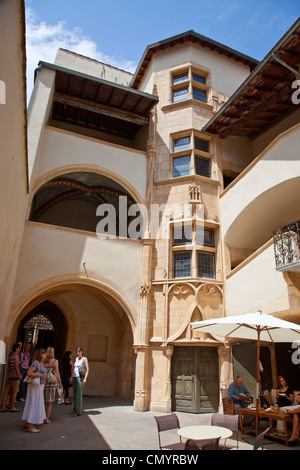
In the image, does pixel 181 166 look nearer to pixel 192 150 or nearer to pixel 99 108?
pixel 192 150

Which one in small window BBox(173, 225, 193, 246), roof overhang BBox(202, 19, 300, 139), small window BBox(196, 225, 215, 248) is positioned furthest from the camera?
small window BBox(173, 225, 193, 246)

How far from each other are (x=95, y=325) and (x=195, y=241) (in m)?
5.24

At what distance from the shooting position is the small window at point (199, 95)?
45.7 feet

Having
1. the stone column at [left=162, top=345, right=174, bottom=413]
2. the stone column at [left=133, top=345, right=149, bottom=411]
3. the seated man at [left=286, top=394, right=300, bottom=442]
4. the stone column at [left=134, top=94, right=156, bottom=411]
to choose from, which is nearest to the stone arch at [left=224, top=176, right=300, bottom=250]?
the stone column at [left=134, top=94, right=156, bottom=411]

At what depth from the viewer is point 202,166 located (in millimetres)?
12891

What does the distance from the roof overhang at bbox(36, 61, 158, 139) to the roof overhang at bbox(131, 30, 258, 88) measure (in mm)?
3113

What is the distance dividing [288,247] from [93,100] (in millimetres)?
9518

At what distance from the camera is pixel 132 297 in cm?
1084

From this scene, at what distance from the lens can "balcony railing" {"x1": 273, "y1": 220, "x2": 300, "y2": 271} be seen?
24.3 ft

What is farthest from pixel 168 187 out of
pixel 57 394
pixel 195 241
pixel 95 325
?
pixel 57 394

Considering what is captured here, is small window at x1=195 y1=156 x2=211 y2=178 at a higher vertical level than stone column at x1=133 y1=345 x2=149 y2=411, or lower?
higher

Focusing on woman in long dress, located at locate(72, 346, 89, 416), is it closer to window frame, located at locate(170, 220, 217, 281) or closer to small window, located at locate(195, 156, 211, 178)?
window frame, located at locate(170, 220, 217, 281)

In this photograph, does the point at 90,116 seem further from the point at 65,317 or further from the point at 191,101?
the point at 65,317

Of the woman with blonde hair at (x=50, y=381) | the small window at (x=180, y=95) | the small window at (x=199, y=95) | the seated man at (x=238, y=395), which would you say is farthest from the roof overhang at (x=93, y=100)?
the seated man at (x=238, y=395)
